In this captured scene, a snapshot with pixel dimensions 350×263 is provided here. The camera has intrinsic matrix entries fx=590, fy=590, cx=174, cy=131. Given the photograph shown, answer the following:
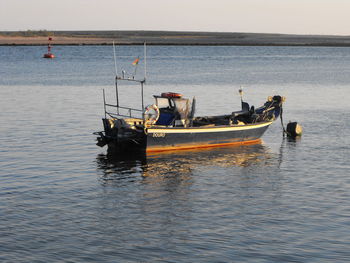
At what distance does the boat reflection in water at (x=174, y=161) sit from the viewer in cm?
2983

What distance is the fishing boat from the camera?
32938 millimetres

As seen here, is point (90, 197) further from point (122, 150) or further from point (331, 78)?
point (331, 78)

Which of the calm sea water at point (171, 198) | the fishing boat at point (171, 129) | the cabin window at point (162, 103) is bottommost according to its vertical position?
the calm sea water at point (171, 198)

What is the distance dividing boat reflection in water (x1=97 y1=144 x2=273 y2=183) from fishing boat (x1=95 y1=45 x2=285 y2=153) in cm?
54

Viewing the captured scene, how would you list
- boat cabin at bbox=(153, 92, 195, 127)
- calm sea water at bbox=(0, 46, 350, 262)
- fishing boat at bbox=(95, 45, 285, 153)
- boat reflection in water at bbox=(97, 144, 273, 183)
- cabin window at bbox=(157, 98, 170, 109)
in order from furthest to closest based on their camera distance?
cabin window at bbox=(157, 98, 170, 109) → boat cabin at bbox=(153, 92, 195, 127) → fishing boat at bbox=(95, 45, 285, 153) → boat reflection in water at bbox=(97, 144, 273, 183) → calm sea water at bbox=(0, 46, 350, 262)

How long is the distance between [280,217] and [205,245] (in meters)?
4.21

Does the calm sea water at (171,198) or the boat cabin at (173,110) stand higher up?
the boat cabin at (173,110)

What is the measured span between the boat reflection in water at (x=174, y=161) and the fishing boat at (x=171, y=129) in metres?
0.54

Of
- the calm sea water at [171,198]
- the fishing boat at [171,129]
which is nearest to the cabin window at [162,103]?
the fishing boat at [171,129]

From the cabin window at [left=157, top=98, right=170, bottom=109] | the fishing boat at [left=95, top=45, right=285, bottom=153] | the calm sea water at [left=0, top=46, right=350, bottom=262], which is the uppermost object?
the cabin window at [left=157, top=98, right=170, bottom=109]

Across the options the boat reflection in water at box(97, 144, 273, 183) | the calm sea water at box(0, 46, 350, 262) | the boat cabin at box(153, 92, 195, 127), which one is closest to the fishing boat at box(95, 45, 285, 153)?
the boat cabin at box(153, 92, 195, 127)

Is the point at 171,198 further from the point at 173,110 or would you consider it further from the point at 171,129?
the point at 173,110

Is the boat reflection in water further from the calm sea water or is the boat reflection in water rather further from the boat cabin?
the boat cabin

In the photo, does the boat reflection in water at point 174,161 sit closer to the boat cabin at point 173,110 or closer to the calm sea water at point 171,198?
the calm sea water at point 171,198
